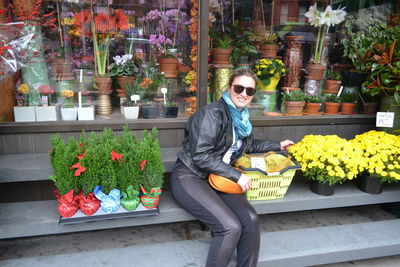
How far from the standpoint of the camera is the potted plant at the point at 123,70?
3.27 m

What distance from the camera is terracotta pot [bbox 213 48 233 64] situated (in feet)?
11.3

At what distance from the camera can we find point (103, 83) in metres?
3.24

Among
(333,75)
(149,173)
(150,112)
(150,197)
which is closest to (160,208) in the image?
(150,197)

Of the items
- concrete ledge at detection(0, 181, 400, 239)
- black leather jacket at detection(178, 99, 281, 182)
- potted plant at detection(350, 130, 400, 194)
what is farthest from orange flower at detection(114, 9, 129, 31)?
potted plant at detection(350, 130, 400, 194)

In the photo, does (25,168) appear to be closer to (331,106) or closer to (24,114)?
(24,114)

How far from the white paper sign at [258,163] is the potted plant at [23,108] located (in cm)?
197

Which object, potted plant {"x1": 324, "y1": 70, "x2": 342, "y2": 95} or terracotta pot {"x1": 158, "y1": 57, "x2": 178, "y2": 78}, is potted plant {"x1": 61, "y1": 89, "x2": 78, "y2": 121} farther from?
potted plant {"x1": 324, "y1": 70, "x2": 342, "y2": 95}

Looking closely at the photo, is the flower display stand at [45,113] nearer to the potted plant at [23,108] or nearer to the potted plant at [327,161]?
the potted plant at [23,108]

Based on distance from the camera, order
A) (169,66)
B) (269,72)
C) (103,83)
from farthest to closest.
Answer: (269,72) → (169,66) → (103,83)

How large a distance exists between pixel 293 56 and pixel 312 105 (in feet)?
2.08

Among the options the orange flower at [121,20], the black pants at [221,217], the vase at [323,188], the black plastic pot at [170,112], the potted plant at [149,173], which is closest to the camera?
the black pants at [221,217]

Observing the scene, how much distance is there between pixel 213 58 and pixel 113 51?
41.3 inches

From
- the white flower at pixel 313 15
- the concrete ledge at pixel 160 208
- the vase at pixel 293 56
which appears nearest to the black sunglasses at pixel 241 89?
the concrete ledge at pixel 160 208

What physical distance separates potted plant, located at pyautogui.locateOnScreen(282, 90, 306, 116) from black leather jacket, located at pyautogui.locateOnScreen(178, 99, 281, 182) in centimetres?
139
